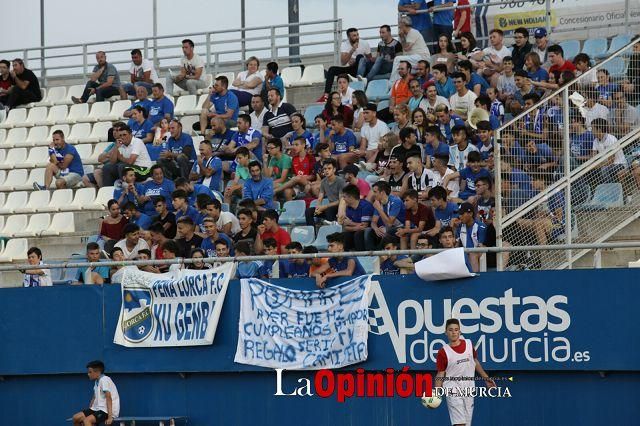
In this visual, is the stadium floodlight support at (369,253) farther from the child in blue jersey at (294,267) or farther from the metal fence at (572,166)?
the child in blue jersey at (294,267)

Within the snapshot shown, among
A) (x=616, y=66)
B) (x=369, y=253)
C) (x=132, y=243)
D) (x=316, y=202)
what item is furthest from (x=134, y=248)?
(x=616, y=66)

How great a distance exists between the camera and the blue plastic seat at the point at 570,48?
2167 centimetres

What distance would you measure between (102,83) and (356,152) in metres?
7.55

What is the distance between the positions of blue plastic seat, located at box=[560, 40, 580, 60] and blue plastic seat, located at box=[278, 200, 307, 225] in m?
4.97

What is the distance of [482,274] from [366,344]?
1.53 meters

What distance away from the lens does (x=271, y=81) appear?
23.0 meters

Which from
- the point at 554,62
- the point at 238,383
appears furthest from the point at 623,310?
the point at 554,62

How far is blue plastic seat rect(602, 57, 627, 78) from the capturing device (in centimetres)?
1606

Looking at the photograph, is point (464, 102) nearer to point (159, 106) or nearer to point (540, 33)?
point (540, 33)

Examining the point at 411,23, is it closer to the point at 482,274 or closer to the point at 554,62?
the point at 554,62

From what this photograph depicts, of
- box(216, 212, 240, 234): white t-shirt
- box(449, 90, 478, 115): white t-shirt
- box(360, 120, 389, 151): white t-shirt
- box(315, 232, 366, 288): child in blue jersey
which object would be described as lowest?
box(315, 232, 366, 288): child in blue jersey

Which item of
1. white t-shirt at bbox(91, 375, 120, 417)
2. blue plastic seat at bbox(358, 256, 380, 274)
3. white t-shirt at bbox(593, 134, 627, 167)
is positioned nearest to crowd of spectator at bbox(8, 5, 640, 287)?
white t-shirt at bbox(593, 134, 627, 167)

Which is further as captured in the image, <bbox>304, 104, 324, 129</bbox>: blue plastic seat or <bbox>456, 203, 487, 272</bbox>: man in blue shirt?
<bbox>304, 104, 324, 129</bbox>: blue plastic seat

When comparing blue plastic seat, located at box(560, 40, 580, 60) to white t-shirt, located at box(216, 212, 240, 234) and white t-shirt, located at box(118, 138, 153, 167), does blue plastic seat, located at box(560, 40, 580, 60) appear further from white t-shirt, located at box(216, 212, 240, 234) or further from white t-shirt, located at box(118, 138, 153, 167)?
white t-shirt, located at box(118, 138, 153, 167)
